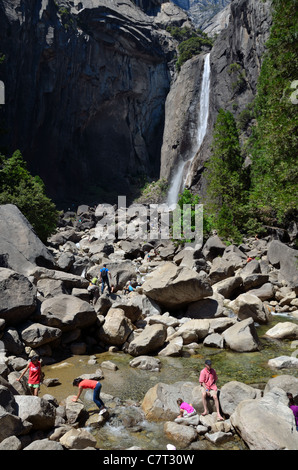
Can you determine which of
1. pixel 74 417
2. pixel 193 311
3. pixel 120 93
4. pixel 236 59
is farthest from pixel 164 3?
pixel 74 417

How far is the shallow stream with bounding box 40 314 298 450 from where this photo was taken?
635cm

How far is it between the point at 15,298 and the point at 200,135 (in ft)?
144

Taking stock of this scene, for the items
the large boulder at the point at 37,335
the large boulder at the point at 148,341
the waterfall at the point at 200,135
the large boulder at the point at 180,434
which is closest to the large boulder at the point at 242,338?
the large boulder at the point at 148,341

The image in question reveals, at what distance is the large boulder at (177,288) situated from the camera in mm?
13016

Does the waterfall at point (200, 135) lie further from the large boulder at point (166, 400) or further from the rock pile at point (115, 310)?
the large boulder at point (166, 400)

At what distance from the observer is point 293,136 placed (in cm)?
1455

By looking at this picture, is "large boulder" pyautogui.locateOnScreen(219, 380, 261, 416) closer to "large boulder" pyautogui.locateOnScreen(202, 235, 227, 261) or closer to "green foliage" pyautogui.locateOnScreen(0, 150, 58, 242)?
"large boulder" pyautogui.locateOnScreen(202, 235, 227, 261)

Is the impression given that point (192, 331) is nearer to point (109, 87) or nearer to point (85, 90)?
point (85, 90)

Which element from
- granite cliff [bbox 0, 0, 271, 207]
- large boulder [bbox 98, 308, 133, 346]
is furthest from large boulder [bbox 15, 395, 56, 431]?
granite cliff [bbox 0, 0, 271, 207]

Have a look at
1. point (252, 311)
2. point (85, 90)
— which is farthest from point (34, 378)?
point (85, 90)

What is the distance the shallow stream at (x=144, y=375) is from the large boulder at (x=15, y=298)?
1.71 meters

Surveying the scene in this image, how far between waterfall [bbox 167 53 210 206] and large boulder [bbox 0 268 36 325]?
3874 cm

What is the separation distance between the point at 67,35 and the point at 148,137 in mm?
21743

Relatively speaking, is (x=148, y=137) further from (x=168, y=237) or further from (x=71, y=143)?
(x=168, y=237)
